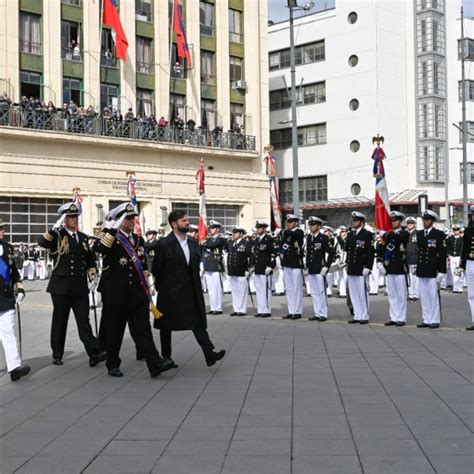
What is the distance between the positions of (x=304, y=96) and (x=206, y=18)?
509 inches

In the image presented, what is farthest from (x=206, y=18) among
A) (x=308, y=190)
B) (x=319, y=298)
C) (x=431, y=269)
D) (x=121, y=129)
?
(x=431, y=269)

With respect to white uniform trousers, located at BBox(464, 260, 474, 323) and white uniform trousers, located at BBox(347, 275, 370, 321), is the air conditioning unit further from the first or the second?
white uniform trousers, located at BBox(464, 260, 474, 323)

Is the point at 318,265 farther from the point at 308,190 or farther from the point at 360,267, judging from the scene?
the point at 308,190

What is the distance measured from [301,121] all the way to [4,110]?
25358 mm

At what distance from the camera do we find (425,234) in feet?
46.3

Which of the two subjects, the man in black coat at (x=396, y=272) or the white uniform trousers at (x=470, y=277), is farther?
the man in black coat at (x=396, y=272)

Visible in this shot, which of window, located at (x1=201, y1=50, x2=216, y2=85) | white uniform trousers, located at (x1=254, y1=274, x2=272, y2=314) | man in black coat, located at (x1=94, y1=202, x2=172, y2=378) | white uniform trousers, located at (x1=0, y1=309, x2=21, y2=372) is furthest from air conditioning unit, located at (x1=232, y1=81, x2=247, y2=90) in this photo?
white uniform trousers, located at (x1=0, y1=309, x2=21, y2=372)

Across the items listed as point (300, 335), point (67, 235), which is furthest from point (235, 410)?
point (300, 335)

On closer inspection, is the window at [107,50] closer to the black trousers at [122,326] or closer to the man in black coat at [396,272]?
the man in black coat at [396,272]

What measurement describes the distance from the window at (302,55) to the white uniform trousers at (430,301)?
41323mm

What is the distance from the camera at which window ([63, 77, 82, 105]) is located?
123 ft

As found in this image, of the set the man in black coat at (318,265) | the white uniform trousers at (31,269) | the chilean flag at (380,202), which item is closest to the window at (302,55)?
the white uniform trousers at (31,269)

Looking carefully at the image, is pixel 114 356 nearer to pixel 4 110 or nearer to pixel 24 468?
pixel 24 468

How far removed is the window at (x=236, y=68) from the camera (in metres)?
44.9
